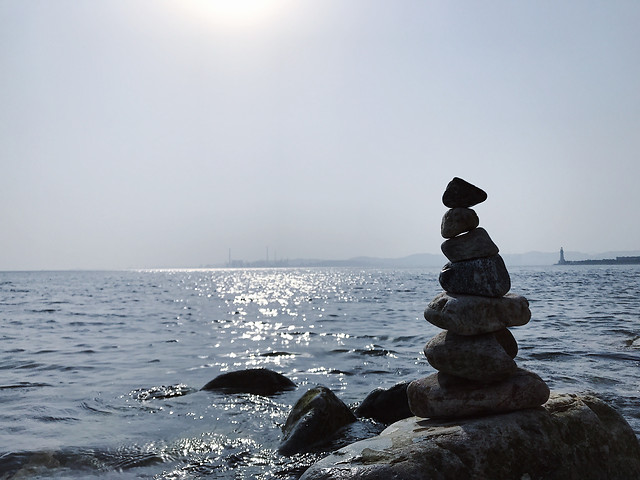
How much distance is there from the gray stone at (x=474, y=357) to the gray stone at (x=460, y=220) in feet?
5.04

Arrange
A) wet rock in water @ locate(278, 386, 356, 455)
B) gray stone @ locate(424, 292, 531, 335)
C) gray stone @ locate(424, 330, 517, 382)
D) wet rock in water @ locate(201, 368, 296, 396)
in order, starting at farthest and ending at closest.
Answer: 1. wet rock in water @ locate(201, 368, 296, 396)
2. wet rock in water @ locate(278, 386, 356, 455)
3. gray stone @ locate(424, 292, 531, 335)
4. gray stone @ locate(424, 330, 517, 382)

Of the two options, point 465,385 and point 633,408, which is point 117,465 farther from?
point 633,408

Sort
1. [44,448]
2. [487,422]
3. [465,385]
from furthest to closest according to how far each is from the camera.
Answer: [44,448] < [465,385] < [487,422]

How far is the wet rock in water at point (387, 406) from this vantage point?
10.5 metres

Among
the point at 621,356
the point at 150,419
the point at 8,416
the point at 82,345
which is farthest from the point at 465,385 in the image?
the point at 82,345

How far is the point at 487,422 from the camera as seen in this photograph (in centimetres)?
629

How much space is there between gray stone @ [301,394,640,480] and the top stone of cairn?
299 cm

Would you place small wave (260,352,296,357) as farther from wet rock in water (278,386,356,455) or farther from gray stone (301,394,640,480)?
gray stone (301,394,640,480)

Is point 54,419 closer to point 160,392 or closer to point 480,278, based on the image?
point 160,392

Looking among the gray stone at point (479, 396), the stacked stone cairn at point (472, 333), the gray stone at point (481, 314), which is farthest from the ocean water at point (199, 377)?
the gray stone at point (481, 314)

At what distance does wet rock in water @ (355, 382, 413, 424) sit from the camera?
34.6 ft

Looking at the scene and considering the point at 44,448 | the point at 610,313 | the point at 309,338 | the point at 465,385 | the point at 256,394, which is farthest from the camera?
the point at 610,313

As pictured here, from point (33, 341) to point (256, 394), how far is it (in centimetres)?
1533

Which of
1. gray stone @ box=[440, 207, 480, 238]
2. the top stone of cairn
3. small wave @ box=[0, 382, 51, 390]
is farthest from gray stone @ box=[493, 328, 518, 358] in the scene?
small wave @ box=[0, 382, 51, 390]
